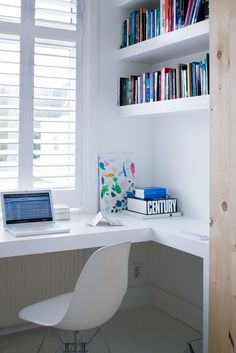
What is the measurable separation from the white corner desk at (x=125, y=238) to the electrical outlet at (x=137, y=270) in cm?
57

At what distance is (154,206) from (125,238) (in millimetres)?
467

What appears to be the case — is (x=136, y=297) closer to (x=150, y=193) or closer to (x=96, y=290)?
(x=150, y=193)

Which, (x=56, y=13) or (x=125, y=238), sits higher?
(x=56, y=13)

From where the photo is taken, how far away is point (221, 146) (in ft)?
6.33

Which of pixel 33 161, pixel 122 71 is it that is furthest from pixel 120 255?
pixel 122 71

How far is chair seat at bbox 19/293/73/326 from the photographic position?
6.19 ft

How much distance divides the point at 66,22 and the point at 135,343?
2.15 meters

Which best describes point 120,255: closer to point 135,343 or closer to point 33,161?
point 135,343

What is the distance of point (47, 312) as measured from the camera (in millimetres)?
1993

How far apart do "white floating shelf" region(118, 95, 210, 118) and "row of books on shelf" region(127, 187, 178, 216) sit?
1.75 feet

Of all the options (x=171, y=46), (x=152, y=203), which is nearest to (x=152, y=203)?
(x=152, y=203)

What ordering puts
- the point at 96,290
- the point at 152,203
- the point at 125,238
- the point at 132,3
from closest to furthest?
the point at 96,290 → the point at 125,238 → the point at 152,203 → the point at 132,3

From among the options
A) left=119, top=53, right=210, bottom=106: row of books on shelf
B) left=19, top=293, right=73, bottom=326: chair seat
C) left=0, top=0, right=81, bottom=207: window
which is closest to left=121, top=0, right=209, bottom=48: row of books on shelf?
left=119, top=53, right=210, bottom=106: row of books on shelf

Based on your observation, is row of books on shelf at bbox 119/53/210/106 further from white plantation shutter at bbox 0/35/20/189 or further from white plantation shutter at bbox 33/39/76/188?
white plantation shutter at bbox 0/35/20/189
